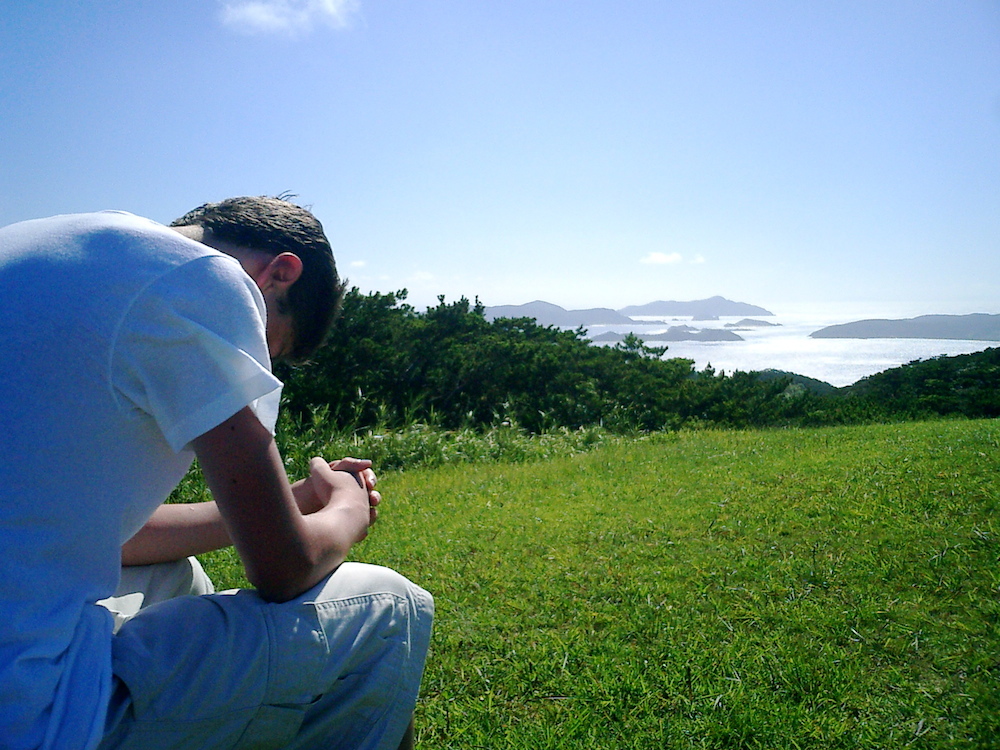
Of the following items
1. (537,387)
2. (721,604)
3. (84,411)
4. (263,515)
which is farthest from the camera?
(537,387)

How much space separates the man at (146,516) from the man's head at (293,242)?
325 millimetres

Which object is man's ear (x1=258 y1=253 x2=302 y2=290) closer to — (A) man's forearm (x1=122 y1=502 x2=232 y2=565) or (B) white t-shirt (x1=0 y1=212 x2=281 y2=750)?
(B) white t-shirt (x1=0 y1=212 x2=281 y2=750)

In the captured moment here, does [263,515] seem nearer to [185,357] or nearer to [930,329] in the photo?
[185,357]

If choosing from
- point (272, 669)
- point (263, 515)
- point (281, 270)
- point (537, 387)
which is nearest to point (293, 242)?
point (281, 270)

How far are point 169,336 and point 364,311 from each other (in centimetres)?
866

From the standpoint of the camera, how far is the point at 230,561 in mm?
3916

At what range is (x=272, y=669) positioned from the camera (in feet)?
4.38

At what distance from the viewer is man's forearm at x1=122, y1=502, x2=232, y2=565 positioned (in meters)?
1.72

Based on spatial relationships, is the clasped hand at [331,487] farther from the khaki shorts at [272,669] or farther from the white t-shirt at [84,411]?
the white t-shirt at [84,411]

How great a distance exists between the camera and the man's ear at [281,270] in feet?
5.43

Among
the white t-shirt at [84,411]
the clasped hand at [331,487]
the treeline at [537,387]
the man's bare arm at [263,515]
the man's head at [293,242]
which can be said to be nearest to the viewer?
the white t-shirt at [84,411]

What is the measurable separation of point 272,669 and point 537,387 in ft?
27.4

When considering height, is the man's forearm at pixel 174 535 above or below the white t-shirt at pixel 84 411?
below

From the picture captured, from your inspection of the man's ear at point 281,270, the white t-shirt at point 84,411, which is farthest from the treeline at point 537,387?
the white t-shirt at point 84,411
